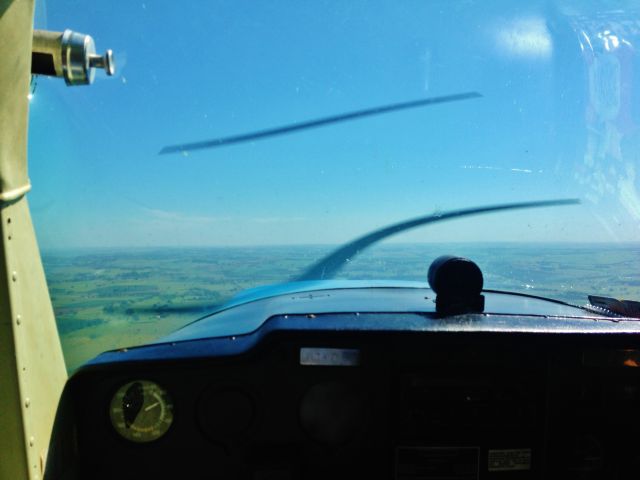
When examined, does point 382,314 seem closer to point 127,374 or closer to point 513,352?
point 513,352

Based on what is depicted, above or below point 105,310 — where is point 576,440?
below

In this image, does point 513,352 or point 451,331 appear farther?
point 513,352

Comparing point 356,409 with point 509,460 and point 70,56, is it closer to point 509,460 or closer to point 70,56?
point 509,460

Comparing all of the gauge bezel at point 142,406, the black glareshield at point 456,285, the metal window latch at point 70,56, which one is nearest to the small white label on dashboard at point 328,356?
the black glareshield at point 456,285

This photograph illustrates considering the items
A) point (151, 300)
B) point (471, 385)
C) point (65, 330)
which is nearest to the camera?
point (65, 330)

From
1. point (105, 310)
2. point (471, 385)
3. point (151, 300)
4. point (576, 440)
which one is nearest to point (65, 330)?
point (105, 310)

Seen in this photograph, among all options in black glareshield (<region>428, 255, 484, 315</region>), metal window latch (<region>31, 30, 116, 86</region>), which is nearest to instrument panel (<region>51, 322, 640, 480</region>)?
black glareshield (<region>428, 255, 484, 315</region>)

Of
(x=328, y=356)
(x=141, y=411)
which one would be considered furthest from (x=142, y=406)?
(x=328, y=356)
